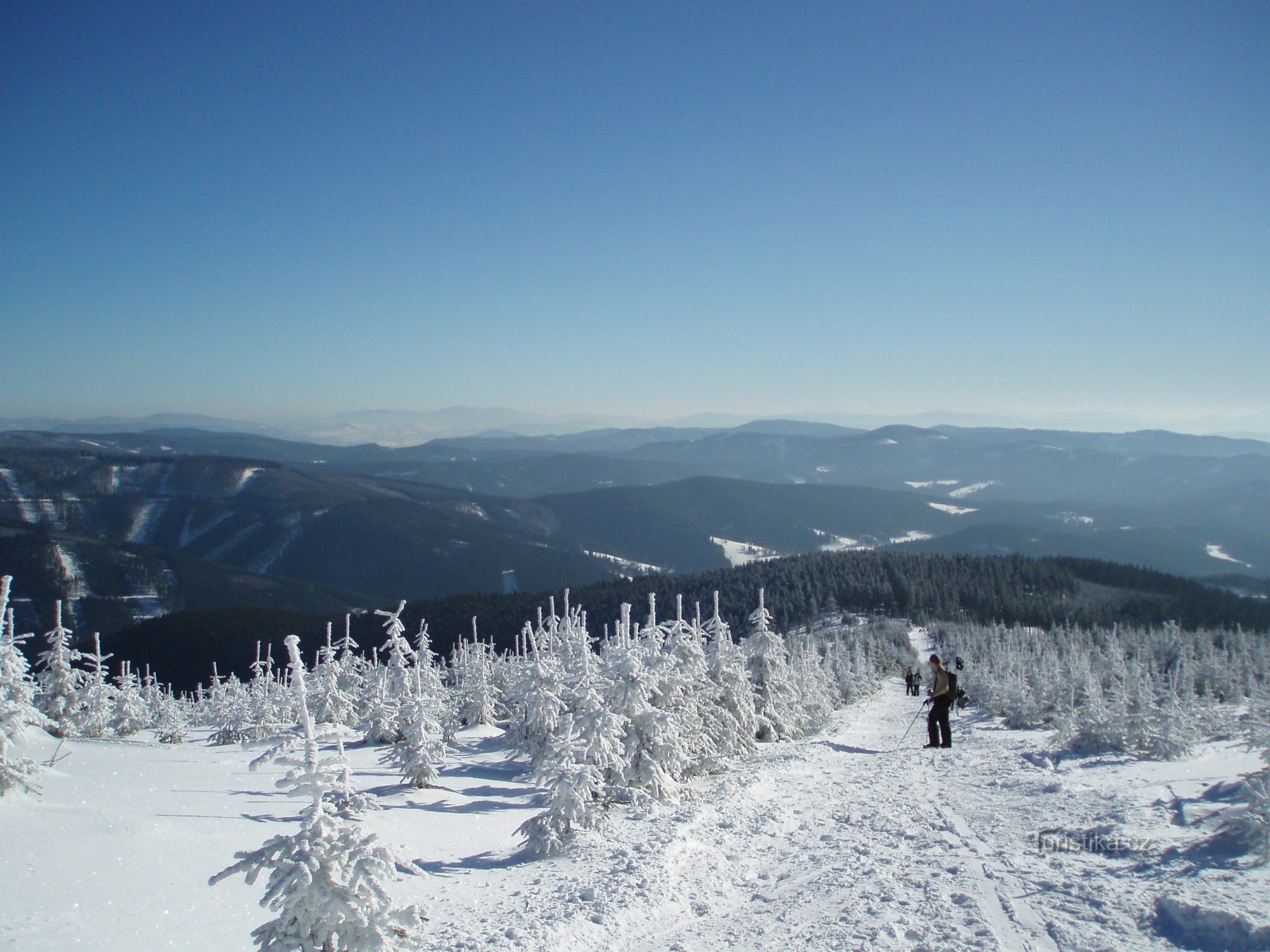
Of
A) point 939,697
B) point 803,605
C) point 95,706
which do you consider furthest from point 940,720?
point 803,605

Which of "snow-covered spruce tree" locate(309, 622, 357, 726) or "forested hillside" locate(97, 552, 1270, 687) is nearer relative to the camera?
"snow-covered spruce tree" locate(309, 622, 357, 726)

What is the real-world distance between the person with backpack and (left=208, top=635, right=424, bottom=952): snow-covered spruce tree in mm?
12772

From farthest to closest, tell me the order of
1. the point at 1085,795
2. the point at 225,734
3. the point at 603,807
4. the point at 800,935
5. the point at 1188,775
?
the point at 225,734 → the point at 603,807 → the point at 1188,775 → the point at 1085,795 → the point at 800,935

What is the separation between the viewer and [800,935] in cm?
927

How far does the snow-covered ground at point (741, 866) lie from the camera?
8.80 meters

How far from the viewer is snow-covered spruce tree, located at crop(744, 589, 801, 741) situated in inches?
1104

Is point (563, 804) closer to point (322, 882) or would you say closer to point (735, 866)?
point (735, 866)

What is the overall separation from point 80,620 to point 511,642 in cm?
12063

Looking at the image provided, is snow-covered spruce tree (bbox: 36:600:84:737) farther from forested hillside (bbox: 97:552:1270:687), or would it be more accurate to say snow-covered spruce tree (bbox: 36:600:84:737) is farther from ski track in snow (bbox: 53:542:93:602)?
ski track in snow (bbox: 53:542:93:602)

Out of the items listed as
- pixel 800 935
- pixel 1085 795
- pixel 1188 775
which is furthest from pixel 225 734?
pixel 1188 775

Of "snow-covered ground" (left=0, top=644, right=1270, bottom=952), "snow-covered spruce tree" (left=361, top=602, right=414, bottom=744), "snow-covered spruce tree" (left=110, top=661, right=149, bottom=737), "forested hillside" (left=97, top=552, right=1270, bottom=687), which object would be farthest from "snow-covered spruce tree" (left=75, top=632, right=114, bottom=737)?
"forested hillside" (left=97, top=552, right=1270, bottom=687)

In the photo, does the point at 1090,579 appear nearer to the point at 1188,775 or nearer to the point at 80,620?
the point at 1188,775

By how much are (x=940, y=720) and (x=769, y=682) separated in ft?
33.0

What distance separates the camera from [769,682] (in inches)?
1123
